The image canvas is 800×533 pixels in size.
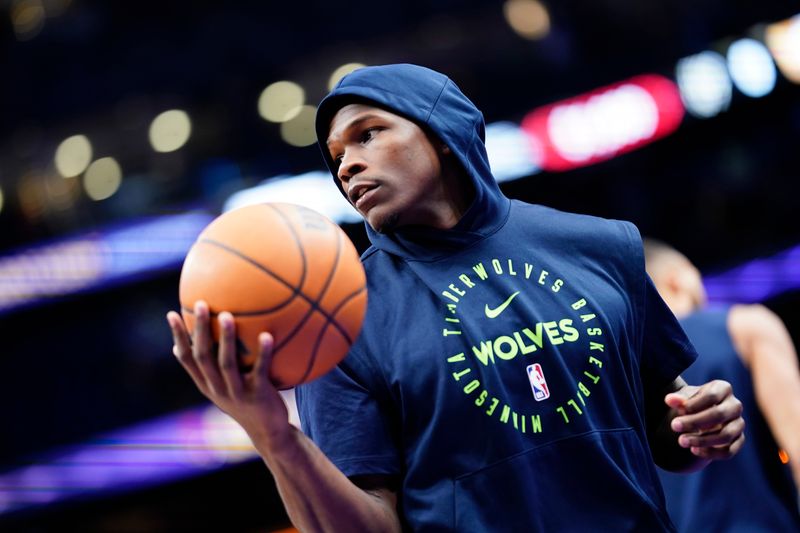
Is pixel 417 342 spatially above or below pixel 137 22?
below

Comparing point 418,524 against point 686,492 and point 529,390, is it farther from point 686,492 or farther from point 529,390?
point 686,492

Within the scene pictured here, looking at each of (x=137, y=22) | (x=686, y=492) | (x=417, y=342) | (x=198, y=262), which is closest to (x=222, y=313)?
(x=198, y=262)

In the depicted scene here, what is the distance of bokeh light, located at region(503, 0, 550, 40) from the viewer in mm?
15828

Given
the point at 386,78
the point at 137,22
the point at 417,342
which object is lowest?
the point at 417,342

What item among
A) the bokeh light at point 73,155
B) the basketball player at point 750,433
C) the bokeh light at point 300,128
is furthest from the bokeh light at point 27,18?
the basketball player at point 750,433

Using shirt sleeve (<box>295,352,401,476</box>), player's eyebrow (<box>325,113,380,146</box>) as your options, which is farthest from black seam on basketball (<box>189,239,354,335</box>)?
player's eyebrow (<box>325,113,380,146</box>)

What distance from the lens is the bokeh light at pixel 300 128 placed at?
637 inches

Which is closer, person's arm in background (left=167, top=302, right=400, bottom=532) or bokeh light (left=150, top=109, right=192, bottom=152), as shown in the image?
person's arm in background (left=167, top=302, right=400, bottom=532)

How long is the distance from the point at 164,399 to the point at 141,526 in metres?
1.90

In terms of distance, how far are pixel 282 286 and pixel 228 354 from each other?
9.0 inches

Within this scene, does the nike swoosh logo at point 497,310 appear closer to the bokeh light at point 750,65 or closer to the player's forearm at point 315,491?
the player's forearm at point 315,491

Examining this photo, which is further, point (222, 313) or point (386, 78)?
point (386, 78)

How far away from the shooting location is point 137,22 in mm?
16578

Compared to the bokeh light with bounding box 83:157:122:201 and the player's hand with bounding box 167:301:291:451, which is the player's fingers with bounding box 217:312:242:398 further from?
the bokeh light with bounding box 83:157:122:201
